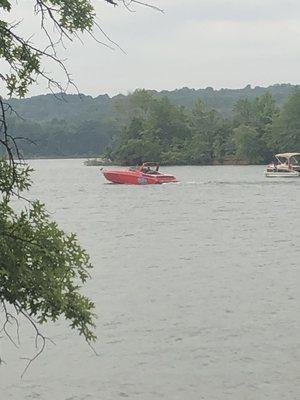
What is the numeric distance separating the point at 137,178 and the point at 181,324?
195ft

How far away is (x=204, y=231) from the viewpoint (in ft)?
122

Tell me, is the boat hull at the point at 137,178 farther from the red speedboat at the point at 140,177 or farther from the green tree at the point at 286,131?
the green tree at the point at 286,131

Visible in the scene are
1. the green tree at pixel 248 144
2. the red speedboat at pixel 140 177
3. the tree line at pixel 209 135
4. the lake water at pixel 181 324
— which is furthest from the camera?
the tree line at pixel 209 135

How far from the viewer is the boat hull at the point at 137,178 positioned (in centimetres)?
7556

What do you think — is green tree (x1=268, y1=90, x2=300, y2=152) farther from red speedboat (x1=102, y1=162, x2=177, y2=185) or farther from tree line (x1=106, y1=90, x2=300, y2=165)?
red speedboat (x1=102, y1=162, x2=177, y2=185)

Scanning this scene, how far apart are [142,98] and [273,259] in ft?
470

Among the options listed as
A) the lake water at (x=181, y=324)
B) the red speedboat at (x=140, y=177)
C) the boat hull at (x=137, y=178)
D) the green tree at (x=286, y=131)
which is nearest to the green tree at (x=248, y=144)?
the green tree at (x=286, y=131)

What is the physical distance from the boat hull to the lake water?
36263mm

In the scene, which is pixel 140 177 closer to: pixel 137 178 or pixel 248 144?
pixel 137 178

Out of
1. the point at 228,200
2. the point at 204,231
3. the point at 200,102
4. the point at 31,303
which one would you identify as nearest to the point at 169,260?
the point at 204,231

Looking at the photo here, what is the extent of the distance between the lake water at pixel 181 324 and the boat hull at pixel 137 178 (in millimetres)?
36263

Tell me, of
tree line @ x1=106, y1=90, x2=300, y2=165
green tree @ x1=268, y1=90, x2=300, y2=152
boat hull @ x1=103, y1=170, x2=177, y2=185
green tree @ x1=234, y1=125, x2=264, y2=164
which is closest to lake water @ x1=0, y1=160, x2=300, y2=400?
boat hull @ x1=103, y1=170, x2=177, y2=185

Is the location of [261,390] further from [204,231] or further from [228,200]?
[228,200]

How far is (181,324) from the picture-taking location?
17500 mm
